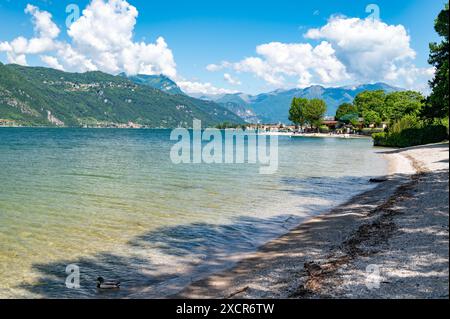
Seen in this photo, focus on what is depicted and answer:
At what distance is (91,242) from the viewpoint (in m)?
18.7

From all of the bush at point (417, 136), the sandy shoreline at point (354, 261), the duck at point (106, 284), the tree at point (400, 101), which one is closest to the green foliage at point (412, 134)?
the bush at point (417, 136)

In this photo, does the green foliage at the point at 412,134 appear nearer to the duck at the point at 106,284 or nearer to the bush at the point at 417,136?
the bush at the point at 417,136

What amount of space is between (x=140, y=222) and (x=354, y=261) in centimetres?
1323

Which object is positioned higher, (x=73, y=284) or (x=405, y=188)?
(x=405, y=188)

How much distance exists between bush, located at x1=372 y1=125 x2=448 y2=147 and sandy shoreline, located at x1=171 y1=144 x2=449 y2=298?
6831 cm

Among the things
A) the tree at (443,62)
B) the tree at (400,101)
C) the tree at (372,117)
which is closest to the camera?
the tree at (443,62)

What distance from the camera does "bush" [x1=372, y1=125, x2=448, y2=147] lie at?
271 feet

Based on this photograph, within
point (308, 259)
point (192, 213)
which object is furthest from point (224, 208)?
point (308, 259)

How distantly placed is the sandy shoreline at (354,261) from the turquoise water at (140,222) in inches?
52.1

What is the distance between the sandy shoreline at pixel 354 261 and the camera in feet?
34.8

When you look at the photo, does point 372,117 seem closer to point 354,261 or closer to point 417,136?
point 417,136

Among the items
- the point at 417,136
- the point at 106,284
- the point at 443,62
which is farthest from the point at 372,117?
the point at 106,284

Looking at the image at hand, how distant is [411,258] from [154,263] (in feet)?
31.8
